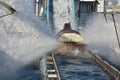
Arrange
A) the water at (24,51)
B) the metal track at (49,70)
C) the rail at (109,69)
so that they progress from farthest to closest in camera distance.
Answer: the water at (24,51) < the metal track at (49,70) < the rail at (109,69)

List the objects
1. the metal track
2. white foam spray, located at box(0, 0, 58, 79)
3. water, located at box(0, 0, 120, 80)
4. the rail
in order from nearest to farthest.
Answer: the rail < the metal track < water, located at box(0, 0, 120, 80) < white foam spray, located at box(0, 0, 58, 79)

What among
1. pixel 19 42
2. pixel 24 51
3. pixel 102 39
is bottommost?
pixel 102 39

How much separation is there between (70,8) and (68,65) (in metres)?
14.5

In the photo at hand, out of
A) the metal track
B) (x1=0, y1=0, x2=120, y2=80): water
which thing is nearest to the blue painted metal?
the metal track

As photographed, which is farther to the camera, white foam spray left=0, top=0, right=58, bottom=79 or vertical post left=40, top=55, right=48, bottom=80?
white foam spray left=0, top=0, right=58, bottom=79

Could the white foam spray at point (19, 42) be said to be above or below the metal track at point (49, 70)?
above

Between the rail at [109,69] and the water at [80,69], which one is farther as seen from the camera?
the water at [80,69]

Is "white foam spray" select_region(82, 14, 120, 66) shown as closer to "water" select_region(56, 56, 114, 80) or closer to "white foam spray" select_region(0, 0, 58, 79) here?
"water" select_region(56, 56, 114, 80)

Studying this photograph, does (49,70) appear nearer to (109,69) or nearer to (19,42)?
(109,69)

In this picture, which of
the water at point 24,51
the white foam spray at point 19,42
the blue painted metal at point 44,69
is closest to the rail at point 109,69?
the water at point 24,51

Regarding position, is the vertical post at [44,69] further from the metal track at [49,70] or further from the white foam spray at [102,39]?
the white foam spray at [102,39]

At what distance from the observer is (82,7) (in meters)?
37.0

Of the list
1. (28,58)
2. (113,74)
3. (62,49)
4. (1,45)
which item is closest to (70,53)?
(62,49)

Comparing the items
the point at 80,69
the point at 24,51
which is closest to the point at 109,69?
the point at 80,69
